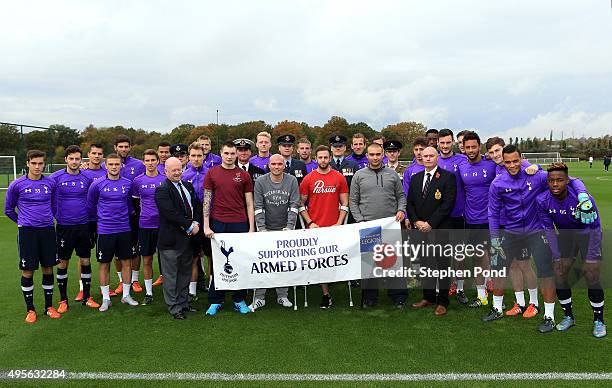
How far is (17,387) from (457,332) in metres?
4.44

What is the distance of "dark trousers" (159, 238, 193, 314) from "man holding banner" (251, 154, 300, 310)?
978mm

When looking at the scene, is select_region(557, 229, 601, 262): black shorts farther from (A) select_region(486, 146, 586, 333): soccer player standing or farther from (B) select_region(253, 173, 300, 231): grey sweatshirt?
(B) select_region(253, 173, 300, 231): grey sweatshirt

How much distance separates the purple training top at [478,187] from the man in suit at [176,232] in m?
3.69

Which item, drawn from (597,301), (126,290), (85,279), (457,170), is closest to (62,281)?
(85,279)

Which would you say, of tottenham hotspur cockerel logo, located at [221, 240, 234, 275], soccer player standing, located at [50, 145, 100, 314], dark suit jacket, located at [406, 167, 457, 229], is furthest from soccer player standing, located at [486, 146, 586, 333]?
soccer player standing, located at [50, 145, 100, 314]

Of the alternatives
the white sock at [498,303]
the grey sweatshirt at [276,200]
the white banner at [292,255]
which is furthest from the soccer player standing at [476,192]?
the grey sweatshirt at [276,200]

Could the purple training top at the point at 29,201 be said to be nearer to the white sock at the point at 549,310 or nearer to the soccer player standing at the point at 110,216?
the soccer player standing at the point at 110,216

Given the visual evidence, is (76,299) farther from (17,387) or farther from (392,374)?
(392,374)

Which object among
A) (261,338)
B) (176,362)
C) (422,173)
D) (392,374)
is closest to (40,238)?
(176,362)

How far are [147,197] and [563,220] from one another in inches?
212

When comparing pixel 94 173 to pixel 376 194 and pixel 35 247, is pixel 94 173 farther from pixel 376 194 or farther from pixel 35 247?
pixel 376 194

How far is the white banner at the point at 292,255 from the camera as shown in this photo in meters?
5.93

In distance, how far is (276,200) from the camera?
6070mm

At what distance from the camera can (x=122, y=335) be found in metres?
5.19
